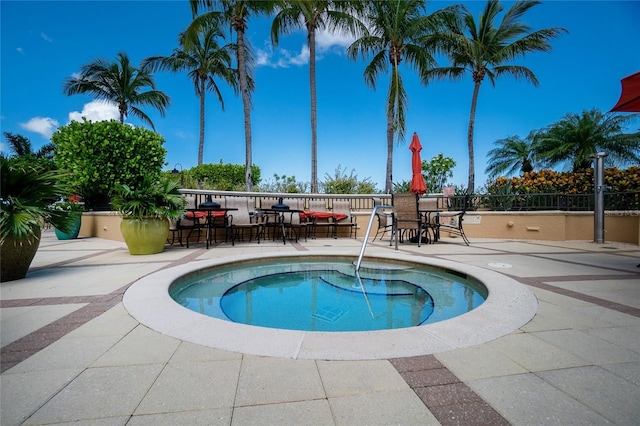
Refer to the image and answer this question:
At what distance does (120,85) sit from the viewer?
1847 cm

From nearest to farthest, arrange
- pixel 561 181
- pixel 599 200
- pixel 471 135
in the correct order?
pixel 599 200 < pixel 561 181 < pixel 471 135

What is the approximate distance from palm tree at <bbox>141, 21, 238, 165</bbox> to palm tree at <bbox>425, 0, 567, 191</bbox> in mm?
12775

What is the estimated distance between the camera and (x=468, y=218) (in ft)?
30.8

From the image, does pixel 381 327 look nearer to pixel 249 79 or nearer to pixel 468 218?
pixel 468 218

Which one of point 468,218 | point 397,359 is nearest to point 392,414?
point 397,359

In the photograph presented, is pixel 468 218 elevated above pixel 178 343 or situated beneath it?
elevated above

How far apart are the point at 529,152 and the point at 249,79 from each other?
19.6 meters

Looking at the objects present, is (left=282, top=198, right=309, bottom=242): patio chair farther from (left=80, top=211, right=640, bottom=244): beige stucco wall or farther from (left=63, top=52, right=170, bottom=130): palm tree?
(left=63, top=52, right=170, bottom=130): palm tree

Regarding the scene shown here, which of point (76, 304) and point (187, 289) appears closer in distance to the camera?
point (76, 304)

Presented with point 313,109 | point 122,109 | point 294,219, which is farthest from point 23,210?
point 122,109

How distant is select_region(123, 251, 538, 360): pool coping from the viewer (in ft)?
5.27

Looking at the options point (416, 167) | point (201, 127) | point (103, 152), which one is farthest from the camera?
point (201, 127)

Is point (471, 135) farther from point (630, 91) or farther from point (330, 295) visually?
point (330, 295)

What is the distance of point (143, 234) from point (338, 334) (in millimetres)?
4854
